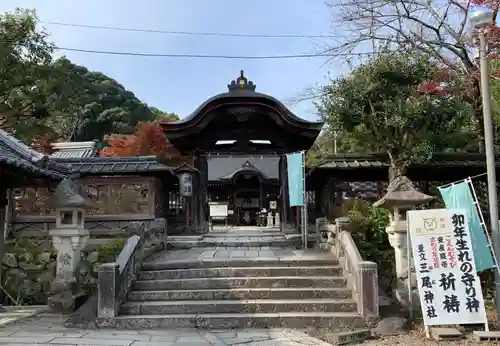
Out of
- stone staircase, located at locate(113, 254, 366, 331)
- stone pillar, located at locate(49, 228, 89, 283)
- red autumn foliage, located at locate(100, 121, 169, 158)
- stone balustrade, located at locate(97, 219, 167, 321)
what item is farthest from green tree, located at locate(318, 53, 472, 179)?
red autumn foliage, located at locate(100, 121, 169, 158)

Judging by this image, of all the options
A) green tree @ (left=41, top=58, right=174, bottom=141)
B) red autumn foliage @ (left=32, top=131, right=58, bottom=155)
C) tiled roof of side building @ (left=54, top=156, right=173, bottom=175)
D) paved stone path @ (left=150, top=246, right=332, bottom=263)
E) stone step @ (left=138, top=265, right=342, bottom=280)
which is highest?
green tree @ (left=41, top=58, right=174, bottom=141)

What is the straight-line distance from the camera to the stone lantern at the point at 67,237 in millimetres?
9344

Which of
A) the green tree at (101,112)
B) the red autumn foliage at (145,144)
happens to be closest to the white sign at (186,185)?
the red autumn foliage at (145,144)

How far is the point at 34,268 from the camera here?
11500 mm

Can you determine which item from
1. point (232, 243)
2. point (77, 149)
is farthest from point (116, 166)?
point (77, 149)

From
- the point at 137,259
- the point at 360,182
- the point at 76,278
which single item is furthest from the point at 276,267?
the point at 360,182

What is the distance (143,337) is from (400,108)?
10.8m

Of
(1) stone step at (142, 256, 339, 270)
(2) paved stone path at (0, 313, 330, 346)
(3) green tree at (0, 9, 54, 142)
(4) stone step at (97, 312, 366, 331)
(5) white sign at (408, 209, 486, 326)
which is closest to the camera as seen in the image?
(2) paved stone path at (0, 313, 330, 346)

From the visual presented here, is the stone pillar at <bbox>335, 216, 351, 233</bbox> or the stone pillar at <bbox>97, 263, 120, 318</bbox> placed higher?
the stone pillar at <bbox>335, 216, 351, 233</bbox>

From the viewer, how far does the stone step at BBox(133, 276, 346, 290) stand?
906 centimetres

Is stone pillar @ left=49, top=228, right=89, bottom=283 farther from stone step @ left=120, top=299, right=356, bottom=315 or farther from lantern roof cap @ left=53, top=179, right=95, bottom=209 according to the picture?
stone step @ left=120, top=299, right=356, bottom=315

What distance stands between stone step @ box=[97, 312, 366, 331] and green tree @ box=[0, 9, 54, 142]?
48.7 ft

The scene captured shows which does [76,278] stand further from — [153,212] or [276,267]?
[153,212]

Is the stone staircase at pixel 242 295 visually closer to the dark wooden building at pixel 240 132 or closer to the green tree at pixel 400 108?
the dark wooden building at pixel 240 132
